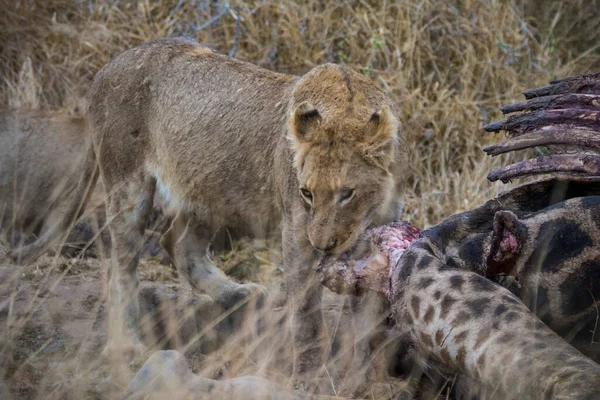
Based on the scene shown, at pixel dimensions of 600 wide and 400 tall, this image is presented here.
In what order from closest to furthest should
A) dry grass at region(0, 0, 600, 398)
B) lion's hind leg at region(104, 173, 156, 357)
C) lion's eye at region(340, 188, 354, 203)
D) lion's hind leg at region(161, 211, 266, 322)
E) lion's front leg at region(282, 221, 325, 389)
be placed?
1. lion's eye at region(340, 188, 354, 203)
2. lion's front leg at region(282, 221, 325, 389)
3. lion's hind leg at region(104, 173, 156, 357)
4. lion's hind leg at region(161, 211, 266, 322)
5. dry grass at region(0, 0, 600, 398)

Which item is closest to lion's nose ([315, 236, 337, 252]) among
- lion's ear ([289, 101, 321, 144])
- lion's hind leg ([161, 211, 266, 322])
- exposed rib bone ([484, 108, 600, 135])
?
lion's ear ([289, 101, 321, 144])

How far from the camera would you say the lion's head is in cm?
366

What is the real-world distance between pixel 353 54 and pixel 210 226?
223 cm

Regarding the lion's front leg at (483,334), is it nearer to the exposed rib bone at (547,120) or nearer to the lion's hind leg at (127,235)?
the exposed rib bone at (547,120)

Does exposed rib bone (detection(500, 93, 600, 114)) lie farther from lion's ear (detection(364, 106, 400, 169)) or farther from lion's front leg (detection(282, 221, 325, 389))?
lion's front leg (detection(282, 221, 325, 389))

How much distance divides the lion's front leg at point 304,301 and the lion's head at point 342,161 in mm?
267

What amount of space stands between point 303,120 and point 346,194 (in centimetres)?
38

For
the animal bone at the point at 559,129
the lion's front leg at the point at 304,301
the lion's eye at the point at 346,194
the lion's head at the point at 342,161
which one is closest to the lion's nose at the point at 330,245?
the lion's head at the point at 342,161

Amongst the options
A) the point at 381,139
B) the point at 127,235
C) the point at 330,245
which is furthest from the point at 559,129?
the point at 127,235

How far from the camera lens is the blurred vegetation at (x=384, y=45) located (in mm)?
6352

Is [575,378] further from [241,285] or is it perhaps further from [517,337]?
[241,285]

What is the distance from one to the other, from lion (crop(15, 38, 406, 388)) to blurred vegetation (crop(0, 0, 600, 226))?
174cm

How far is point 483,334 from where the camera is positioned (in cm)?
269

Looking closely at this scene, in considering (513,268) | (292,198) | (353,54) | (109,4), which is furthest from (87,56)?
(513,268)
